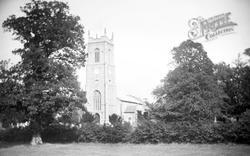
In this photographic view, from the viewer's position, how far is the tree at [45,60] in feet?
76.2

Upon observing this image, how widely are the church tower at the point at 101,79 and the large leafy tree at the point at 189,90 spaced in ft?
90.7

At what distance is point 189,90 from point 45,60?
670 inches

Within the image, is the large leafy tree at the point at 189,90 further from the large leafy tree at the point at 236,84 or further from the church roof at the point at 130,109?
the church roof at the point at 130,109

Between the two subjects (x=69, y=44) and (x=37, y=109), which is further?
(x=69, y=44)

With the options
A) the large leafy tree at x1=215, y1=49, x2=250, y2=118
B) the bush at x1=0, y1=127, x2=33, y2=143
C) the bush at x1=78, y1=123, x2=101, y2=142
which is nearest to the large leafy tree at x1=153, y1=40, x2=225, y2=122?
the large leafy tree at x1=215, y1=49, x2=250, y2=118

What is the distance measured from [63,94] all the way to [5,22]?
769 cm

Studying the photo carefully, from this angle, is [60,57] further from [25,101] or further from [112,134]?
[112,134]

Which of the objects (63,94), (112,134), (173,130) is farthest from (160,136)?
(63,94)

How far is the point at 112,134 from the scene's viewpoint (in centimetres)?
2617

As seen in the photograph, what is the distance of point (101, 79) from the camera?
63000 mm

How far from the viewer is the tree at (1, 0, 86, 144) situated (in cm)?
2322

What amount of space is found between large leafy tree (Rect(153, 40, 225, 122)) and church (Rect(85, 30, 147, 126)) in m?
27.7

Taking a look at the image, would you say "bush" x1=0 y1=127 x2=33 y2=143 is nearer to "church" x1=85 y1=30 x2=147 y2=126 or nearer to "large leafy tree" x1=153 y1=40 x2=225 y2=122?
"large leafy tree" x1=153 y1=40 x2=225 y2=122

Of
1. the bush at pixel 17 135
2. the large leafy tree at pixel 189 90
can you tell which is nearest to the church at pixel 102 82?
the large leafy tree at pixel 189 90
